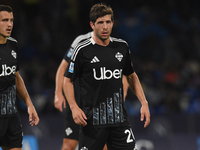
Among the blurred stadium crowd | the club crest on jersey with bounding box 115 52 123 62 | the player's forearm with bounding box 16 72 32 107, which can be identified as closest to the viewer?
the club crest on jersey with bounding box 115 52 123 62

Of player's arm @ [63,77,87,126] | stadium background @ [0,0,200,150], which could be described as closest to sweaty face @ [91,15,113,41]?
player's arm @ [63,77,87,126]

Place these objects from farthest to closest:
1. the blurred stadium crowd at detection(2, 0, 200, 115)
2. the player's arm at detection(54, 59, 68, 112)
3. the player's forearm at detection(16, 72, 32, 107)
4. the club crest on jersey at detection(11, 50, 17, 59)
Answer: the blurred stadium crowd at detection(2, 0, 200, 115) < the player's arm at detection(54, 59, 68, 112) < the player's forearm at detection(16, 72, 32, 107) < the club crest on jersey at detection(11, 50, 17, 59)

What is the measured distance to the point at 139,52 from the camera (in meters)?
14.2

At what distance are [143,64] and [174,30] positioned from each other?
2161mm

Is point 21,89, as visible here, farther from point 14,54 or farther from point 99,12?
point 99,12

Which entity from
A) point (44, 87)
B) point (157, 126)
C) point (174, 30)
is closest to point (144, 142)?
point (157, 126)

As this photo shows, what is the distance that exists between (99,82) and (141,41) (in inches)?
370

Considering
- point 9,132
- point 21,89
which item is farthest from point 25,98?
point 9,132

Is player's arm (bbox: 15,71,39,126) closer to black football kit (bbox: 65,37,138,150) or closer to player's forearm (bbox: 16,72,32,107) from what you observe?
player's forearm (bbox: 16,72,32,107)

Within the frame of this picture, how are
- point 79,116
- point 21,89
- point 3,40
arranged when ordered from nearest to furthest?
1. point 79,116
2. point 3,40
3. point 21,89

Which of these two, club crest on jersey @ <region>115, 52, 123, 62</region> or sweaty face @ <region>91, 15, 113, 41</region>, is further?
club crest on jersey @ <region>115, 52, 123, 62</region>

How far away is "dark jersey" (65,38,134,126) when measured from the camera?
16.6ft

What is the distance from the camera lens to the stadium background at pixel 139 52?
10.4 metres

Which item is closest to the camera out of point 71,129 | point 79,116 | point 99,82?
point 79,116
